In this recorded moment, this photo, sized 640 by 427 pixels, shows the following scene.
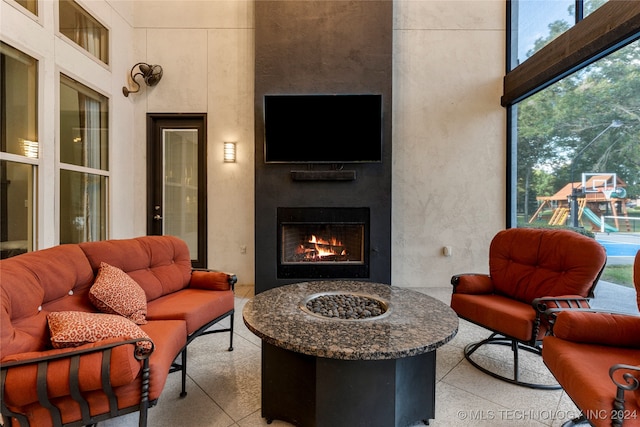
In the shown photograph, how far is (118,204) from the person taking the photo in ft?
12.3

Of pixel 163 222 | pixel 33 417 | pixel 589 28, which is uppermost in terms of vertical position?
pixel 589 28

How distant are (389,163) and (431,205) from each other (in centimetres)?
93

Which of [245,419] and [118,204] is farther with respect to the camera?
[118,204]

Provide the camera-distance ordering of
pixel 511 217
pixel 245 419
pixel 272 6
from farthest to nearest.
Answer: pixel 511 217 → pixel 272 6 → pixel 245 419

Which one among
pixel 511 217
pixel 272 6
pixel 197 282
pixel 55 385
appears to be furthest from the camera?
pixel 511 217

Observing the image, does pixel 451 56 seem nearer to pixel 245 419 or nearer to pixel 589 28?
pixel 589 28

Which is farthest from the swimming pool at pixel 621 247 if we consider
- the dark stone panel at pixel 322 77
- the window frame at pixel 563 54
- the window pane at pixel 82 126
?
the window pane at pixel 82 126

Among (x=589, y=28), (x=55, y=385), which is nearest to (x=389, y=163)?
(x=589, y=28)

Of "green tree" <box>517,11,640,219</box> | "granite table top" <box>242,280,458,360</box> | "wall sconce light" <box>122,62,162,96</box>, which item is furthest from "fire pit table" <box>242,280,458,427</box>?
"wall sconce light" <box>122,62,162,96</box>

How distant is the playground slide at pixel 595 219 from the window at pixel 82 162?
530cm

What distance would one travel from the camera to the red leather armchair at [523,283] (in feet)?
6.23

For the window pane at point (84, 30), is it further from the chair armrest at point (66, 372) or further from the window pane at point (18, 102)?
the chair armrest at point (66, 372)

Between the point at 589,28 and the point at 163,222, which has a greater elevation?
the point at 589,28

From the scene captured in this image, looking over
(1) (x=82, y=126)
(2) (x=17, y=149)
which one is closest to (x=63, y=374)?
(2) (x=17, y=149)
